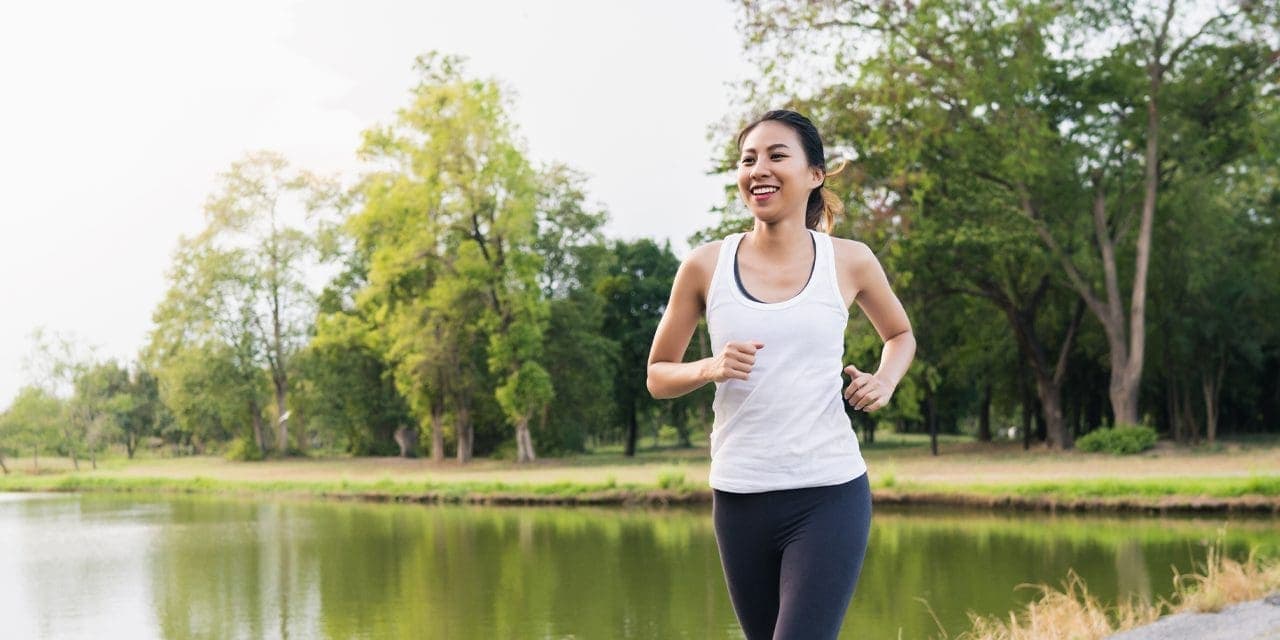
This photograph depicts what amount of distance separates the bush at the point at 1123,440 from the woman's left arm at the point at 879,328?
28.0m

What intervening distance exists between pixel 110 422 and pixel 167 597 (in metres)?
43.8

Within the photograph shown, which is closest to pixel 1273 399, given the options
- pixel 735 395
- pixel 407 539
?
pixel 407 539

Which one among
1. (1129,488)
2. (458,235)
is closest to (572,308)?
(458,235)

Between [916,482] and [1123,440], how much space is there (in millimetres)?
8002

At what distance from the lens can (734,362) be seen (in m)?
2.90

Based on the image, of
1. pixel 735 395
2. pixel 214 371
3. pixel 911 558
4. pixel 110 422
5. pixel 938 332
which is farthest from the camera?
pixel 110 422

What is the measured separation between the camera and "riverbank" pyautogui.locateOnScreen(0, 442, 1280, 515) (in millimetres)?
20797

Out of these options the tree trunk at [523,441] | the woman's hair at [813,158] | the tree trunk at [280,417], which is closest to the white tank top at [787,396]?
the woman's hair at [813,158]

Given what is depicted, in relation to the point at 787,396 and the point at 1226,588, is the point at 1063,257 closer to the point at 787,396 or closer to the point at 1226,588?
Answer: the point at 1226,588

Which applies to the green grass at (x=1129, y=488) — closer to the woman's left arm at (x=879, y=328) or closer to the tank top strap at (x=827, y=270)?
the woman's left arm at (x=879, y=328)

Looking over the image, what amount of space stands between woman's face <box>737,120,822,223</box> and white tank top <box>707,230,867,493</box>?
0.75 ft

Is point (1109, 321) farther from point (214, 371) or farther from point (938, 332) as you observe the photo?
point (214, 371)

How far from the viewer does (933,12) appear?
30172mm

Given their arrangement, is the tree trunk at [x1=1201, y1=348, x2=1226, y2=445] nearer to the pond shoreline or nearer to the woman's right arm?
the pond shoreline
